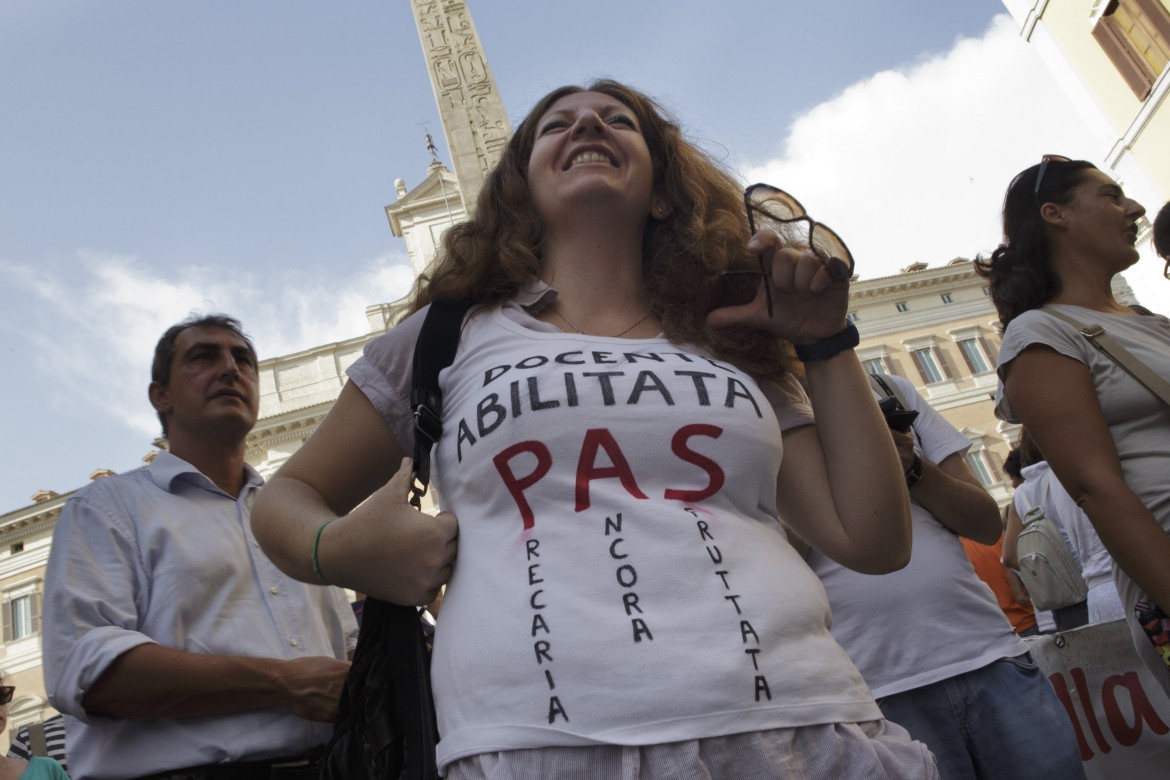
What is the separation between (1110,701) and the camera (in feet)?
7.02

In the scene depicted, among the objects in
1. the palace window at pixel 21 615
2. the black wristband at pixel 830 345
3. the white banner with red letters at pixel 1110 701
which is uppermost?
the palace window at pixel 21 615

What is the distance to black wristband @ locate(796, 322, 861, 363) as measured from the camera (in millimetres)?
1388

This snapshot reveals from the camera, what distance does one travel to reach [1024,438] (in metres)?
2.98

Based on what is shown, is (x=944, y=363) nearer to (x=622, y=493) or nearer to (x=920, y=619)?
(x=920, y=619)

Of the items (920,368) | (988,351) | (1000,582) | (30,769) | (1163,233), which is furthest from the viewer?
(988,351)

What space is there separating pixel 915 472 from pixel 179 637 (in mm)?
1937

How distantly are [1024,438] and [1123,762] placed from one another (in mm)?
1187

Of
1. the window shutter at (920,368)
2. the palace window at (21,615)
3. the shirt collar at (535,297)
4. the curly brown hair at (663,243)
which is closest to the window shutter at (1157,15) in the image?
the curly brown hair at (663,243)

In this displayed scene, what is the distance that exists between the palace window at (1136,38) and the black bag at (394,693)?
45.4 feet

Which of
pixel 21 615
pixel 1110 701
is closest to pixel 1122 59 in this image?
pixel 1110 701

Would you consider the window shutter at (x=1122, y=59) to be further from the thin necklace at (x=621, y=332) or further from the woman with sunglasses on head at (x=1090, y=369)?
the thin necklace at (x=621, y=332)

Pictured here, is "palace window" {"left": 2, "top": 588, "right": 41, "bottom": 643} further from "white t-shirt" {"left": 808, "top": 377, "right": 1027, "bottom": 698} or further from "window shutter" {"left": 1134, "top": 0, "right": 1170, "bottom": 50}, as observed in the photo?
"window shutter" {"left": 1134, "top": 0, "right": 1170, "bottom": 50}

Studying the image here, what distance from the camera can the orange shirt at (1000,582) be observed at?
481 centimetres

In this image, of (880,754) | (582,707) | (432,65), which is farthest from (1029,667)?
(432,65)
